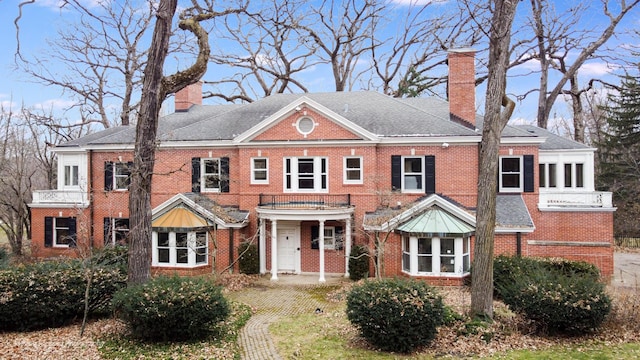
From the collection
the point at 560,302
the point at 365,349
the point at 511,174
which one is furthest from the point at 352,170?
the point at 560,302

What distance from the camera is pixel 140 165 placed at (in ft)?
40.6

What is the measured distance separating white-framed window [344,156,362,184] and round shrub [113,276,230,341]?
10159 millimetres

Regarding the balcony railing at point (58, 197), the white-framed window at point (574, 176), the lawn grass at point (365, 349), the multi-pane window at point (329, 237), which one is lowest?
the lawn grass at point (365, 349)

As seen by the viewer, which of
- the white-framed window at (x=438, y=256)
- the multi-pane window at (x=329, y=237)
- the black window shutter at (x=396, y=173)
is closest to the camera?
the white-framed window at (x=438, y=256)

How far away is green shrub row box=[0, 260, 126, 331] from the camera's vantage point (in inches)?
443

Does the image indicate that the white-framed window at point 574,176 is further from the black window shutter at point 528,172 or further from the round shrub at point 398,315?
the round shrub at point 398,315

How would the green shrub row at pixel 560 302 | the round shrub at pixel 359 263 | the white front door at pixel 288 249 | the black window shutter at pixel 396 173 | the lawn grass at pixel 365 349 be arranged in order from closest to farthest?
the lawn grass at pixel 365 349, the green shrub row at pixel 560 302, the round shrub at pixel 359 263, the black window shutter at pixel 396 173, the white front door at pixel 288 249

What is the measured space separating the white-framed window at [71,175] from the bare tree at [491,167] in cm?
2118

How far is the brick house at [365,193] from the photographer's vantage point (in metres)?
17.8

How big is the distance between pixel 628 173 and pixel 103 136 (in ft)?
118

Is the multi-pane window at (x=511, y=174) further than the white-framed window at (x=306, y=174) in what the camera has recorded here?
No

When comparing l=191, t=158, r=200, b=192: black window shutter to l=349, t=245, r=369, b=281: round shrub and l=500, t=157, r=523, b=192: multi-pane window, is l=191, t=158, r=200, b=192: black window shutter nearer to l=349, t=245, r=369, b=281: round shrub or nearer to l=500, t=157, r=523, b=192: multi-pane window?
l=349, t=245, r=369, b=281: round shrub

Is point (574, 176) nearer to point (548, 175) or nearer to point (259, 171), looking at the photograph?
point (548, 175)

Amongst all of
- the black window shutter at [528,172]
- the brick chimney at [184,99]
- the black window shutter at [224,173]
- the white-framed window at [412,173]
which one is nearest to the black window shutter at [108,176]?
the brick chimney at [184,99]
